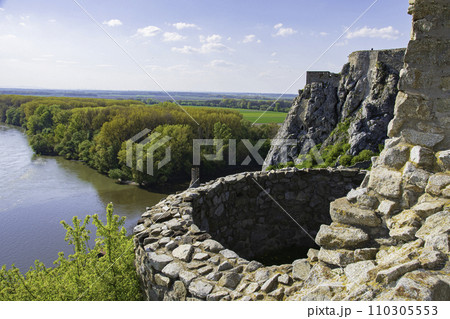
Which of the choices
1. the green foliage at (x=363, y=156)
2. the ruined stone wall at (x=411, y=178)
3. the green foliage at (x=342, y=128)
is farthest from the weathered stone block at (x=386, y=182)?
the green foliage at (x=342, y=128)

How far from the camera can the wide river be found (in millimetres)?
21216

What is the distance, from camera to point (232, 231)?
681 centimetres

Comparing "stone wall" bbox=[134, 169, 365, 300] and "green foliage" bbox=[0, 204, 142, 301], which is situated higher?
"stone wall" bbox=[134, 169, 365, 300]

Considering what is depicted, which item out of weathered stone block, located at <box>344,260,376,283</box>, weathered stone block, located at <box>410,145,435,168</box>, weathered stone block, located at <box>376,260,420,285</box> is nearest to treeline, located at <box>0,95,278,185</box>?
weathered stone block, located at <box>410,145,435,168</box>

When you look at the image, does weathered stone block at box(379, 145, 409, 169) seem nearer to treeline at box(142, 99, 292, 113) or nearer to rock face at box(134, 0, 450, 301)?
rock face at box(134, 0, 450, 301)

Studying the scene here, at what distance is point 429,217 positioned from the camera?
3123 millimetres

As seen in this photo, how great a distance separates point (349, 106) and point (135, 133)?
26230mm

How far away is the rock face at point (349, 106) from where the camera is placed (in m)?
24.3

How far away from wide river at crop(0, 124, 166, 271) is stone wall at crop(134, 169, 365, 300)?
15746mm

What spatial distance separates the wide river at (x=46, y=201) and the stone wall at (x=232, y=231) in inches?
620

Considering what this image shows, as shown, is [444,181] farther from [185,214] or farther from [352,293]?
[185,214]

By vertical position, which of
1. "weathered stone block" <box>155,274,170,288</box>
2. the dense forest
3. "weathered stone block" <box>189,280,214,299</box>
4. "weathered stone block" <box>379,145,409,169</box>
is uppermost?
the dense forest

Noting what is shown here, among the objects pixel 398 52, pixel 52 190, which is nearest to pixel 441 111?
pixel 398 52

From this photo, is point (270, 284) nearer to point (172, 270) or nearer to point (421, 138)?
point (172, 270)
